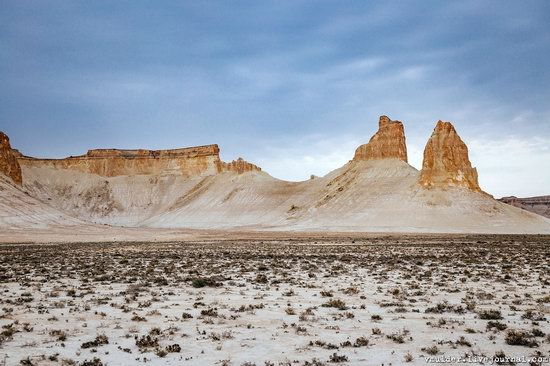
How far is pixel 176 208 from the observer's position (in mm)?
123312

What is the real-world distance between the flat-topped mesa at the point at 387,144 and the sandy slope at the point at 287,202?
6.90 ft

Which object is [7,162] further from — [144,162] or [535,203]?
[535,203]

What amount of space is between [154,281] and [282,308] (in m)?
6.98

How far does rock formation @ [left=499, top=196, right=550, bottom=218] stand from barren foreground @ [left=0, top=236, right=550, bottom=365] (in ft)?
505

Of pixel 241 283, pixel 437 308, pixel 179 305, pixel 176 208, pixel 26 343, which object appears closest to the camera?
pixel 26 343

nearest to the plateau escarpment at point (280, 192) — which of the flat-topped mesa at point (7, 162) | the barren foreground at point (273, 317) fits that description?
the flat-topped mesa at point (7, 162)

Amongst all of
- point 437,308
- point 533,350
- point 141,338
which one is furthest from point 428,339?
point 141,338

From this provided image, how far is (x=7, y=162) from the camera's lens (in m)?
99.1

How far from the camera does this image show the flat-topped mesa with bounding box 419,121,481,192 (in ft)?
301

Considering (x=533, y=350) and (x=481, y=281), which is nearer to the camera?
(x=533, y=350)

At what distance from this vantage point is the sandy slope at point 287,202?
84.3 m

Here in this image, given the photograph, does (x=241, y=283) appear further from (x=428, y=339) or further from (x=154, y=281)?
(x=428, y=339)

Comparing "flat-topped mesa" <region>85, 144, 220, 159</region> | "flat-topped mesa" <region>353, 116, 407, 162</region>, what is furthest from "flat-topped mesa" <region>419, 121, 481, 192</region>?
"flat-topped mesa" <region>85, 144, 220, 159</region>

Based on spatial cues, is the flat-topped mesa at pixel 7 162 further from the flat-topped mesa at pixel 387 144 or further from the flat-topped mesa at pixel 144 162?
the flat-topped mesa at pixel 387 144
